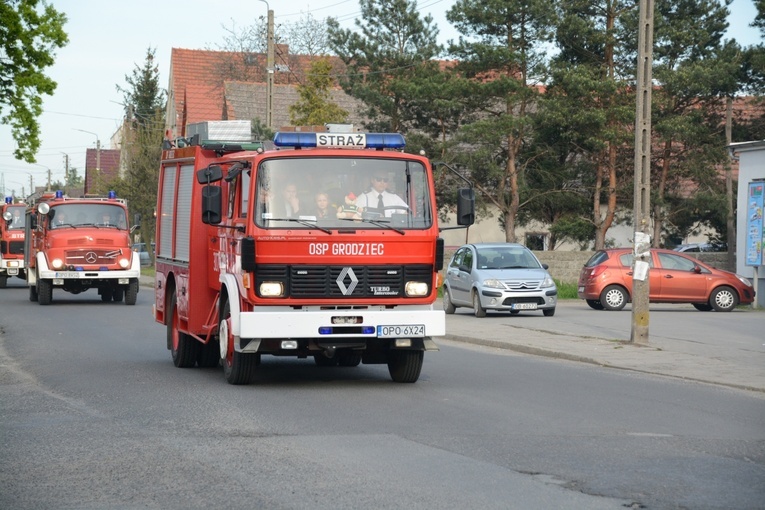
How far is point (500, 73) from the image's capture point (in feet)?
138

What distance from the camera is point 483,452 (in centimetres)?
899

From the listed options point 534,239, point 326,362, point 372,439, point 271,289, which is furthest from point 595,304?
point 372,439

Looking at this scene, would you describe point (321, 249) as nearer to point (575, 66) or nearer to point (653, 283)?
point (653, 283)

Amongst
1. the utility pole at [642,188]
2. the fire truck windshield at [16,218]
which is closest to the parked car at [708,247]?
the fire truck windshield at [16,218]

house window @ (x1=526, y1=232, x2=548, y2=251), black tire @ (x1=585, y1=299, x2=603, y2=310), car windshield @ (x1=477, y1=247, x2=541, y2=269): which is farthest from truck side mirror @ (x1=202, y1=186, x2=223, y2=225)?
house window @ (x1=526, y1=232, x2=548, y2=251)

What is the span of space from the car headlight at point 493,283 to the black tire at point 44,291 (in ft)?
39.0

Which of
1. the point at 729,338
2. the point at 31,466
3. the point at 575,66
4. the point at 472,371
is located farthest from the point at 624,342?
the point at 575,66

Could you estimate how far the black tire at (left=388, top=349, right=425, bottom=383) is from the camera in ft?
44.7

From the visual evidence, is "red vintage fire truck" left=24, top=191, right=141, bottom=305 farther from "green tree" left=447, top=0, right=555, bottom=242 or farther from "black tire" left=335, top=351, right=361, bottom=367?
"black tire" left=335, top=351, right=361, bottom=367

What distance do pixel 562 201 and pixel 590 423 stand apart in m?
34.0

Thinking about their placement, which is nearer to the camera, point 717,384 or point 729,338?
point 717,384

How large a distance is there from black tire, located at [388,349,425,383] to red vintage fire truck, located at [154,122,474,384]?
2cm

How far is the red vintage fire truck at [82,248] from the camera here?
31.2 metres

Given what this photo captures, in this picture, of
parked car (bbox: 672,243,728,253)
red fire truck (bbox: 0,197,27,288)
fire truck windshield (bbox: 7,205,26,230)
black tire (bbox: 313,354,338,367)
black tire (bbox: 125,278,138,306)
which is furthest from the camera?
parked car (bbox: 672,243,728,253)
